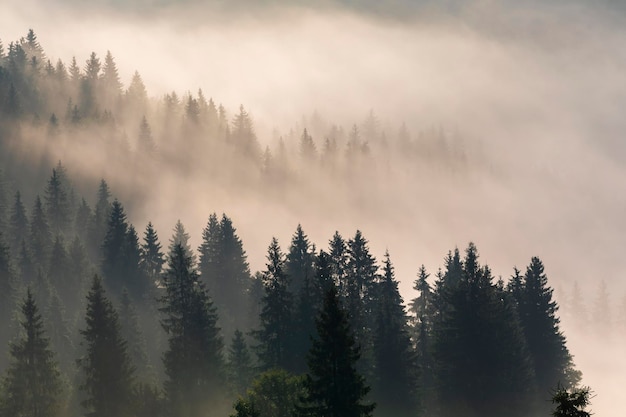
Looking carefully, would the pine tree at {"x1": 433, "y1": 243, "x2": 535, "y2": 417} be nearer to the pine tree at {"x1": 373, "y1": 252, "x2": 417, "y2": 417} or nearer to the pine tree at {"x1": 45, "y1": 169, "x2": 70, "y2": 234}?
the pine tree at {"x1": 373, "y1": 252, "x2": 417, "y2": 417}

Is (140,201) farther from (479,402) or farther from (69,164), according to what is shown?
(479,402)

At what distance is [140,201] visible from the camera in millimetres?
178875

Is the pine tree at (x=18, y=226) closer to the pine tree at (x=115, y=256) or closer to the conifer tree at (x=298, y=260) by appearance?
the pine tree at (x=115, y=256)

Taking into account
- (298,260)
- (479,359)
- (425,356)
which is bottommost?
(479,359)

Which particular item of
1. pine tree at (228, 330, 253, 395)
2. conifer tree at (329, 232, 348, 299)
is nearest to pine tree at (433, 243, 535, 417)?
pine tree at (228, 330, 253, 395)

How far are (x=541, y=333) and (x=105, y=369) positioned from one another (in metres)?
37.0

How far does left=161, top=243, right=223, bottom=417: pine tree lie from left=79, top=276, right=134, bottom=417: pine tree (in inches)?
188

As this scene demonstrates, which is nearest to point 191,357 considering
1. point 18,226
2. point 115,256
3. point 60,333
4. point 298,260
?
point 298,260

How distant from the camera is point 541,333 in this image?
77.8 metres

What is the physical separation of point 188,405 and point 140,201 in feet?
374

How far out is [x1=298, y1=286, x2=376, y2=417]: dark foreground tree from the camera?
41188mm

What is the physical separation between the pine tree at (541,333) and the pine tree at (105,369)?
33892 mm

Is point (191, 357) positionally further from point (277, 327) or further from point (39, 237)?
point (39, 237)

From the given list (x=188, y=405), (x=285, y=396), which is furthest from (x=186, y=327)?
(x=285, y=396)
